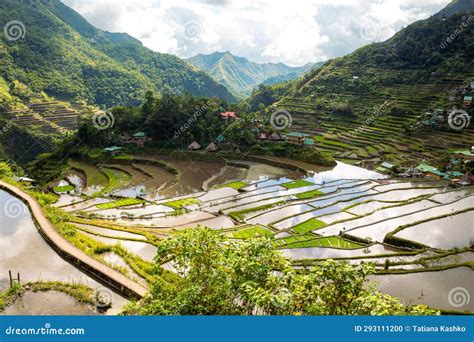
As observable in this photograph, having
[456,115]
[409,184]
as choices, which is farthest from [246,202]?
[456,115]

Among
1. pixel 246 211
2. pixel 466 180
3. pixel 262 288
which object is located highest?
pixel 466 180

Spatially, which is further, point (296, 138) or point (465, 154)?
point (296, 138)

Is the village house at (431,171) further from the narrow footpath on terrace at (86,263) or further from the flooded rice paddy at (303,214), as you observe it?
the narrow footpath on terrace at (86,263)

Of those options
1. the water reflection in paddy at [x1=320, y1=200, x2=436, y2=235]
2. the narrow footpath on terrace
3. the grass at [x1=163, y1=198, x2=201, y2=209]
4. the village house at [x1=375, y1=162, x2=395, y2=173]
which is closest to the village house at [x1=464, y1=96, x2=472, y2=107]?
the village house at [x1=375, y1=162, x2=395, y2=173]

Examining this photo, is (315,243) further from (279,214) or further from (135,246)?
(135,246)

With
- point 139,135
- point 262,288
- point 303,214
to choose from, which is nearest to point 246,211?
point 303,214

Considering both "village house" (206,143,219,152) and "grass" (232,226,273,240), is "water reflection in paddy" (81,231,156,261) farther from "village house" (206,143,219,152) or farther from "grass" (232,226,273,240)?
"village house" (206,143,219,152)

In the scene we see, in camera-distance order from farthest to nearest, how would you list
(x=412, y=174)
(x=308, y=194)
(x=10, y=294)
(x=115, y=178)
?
(x=412, y=174) → (x=115, y=178) → (x=308, y=194) → (x=10, y=294)

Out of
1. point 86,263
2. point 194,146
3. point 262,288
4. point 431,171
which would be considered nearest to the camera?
point 262,288
